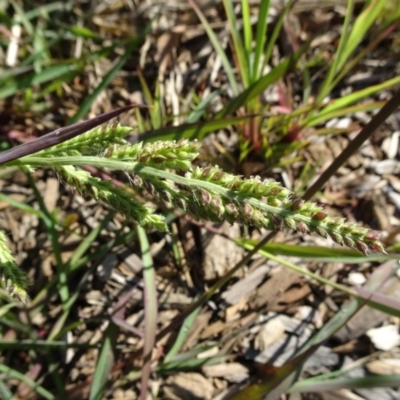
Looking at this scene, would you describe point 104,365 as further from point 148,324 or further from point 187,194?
point 187,194

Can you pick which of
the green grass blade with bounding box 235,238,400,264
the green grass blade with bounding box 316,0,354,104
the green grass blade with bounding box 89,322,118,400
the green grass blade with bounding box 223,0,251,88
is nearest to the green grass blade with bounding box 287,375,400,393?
the green grass blade with bounding box 235,238,400,264

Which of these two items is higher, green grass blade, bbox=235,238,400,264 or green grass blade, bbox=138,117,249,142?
green grass blade, bbox=138,117,249,142

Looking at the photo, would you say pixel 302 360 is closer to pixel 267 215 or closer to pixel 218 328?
pixel 218 328

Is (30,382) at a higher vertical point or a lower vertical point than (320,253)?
lower

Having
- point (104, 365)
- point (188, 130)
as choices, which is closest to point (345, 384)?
point (104, 365)

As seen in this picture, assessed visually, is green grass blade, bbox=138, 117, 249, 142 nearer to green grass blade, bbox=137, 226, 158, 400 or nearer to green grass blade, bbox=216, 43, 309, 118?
green grass blade, bbox=216, 43, 309, 118

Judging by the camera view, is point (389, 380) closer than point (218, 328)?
Yes

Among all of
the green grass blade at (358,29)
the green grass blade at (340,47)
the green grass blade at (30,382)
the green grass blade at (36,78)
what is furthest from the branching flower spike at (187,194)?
the green grass blade at (36,78)

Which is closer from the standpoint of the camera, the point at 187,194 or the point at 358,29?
the point at 187,194

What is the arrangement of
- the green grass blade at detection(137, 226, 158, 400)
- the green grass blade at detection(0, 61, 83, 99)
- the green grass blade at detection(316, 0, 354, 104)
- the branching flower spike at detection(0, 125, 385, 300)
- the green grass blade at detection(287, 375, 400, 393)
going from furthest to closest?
the green grass blade at detection(0, 61, 83, 99) → the green grass blade at detection(316, 0, 354, 104) → the green grass blade at detection(137, 226, 158, 400) → the green grass blade at detection(287, 375, 400, 393) → the branching flower spike at detection(0, 125, 385, 300)

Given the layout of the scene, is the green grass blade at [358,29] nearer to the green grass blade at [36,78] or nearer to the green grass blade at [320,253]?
the green grass blade at [320,253]

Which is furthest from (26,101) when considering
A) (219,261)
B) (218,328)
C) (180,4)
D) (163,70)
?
(218,328)
